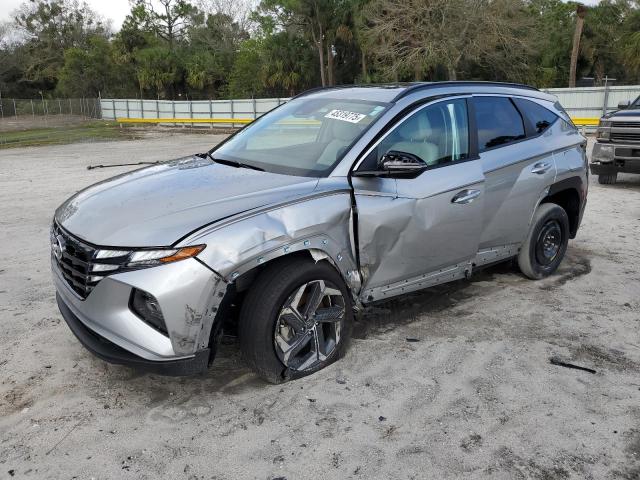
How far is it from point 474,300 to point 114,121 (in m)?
38.9

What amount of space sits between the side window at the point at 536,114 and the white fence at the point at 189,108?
2510 cm

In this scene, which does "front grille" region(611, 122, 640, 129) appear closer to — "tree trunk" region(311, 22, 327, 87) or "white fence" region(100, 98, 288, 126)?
"white fence" region(100, 98, 288, 126)

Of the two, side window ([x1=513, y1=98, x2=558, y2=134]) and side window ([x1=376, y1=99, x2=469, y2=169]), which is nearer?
side window ([x1=376, y1=99, x2=469, y2=169])

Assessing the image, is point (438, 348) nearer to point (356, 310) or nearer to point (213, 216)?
point (356, 310)

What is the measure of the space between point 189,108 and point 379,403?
34327mm

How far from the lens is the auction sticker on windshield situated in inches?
158

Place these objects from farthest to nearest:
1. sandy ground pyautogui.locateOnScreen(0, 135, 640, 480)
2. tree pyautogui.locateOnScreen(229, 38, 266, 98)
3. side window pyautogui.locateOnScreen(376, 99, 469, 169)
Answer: tree pyautogui.locateOnScreen(229, 38, 266, 98) < side window pyautogui.locateOnScreen(376, 99, 469, 169) < sandy ground pyautogui.locateOnScreen(0, 135, 640, 480)

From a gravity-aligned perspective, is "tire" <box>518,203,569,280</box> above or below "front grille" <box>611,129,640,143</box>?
below

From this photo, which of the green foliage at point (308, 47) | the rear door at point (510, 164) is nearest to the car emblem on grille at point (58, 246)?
the rear door at point (510, 164)

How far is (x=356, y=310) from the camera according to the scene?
3.84 metres

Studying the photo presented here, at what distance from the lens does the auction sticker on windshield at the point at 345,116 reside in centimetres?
401

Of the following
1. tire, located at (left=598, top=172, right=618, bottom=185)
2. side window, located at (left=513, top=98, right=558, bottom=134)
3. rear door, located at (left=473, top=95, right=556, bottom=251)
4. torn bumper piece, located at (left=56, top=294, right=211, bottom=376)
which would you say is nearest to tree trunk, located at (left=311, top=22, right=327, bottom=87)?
tire, located at (left=598, top=172, right=618, bottom=185)

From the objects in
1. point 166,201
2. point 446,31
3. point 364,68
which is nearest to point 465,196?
point 166,201

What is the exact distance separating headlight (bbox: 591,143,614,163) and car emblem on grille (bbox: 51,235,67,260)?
9.13m
